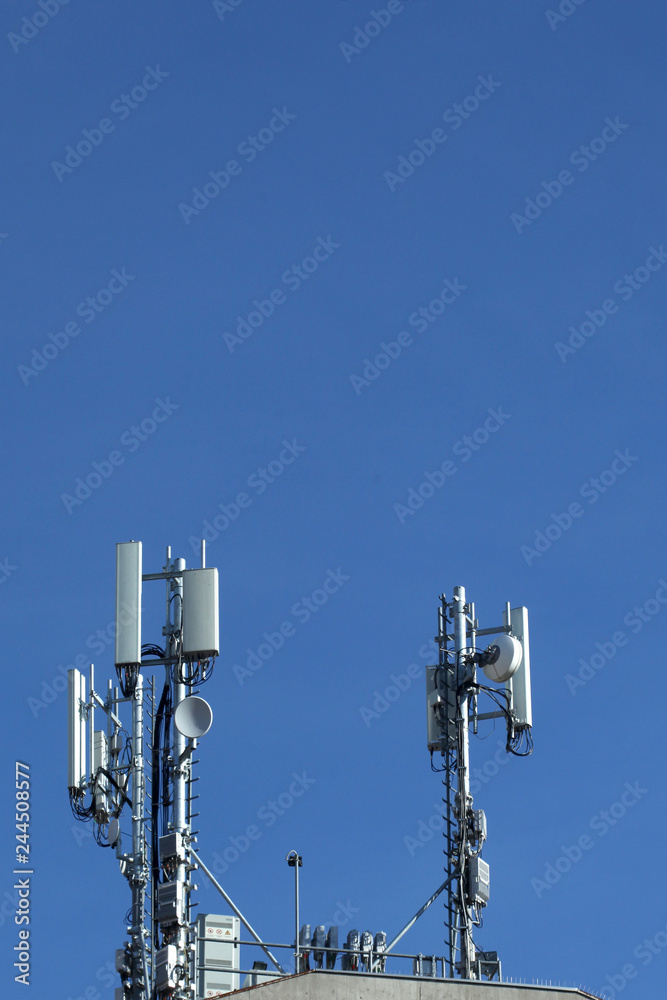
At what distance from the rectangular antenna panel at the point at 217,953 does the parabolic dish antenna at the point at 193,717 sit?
16.2 feet

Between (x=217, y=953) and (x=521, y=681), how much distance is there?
1081 centimetres

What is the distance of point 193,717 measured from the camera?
4972 cm

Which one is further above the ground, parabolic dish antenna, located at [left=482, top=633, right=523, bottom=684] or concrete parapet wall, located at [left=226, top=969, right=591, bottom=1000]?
parabolic dish antenna, located at [left=482, top=633, right=523, bottom=684]

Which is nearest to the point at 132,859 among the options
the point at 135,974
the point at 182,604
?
the point at 135,974

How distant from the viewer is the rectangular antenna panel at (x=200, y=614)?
51000mm

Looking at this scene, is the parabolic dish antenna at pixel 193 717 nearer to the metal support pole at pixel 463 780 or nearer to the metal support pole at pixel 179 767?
the metal support pole at pixel 179 767

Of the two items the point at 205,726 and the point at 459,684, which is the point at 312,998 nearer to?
the point at 205,726

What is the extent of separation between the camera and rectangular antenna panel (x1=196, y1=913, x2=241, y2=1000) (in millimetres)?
50956

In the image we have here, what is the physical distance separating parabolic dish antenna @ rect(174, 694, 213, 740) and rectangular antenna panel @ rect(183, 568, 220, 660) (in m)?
1.56

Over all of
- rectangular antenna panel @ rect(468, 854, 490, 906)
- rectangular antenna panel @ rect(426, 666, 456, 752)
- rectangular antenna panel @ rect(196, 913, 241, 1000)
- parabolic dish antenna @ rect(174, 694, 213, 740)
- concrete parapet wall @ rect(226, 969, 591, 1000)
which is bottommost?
concrete parapet wall @ rect(226, 969, 591, 1000)

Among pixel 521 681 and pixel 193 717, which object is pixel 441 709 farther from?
pixel 193 717

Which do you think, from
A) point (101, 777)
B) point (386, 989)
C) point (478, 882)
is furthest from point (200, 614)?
point (386, 989)

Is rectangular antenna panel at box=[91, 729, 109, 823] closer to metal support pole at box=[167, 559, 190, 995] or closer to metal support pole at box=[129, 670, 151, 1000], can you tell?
metal support pole at box=[129, 670, 151, 1000]

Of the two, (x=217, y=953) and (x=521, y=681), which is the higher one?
(x=521, y=681)
